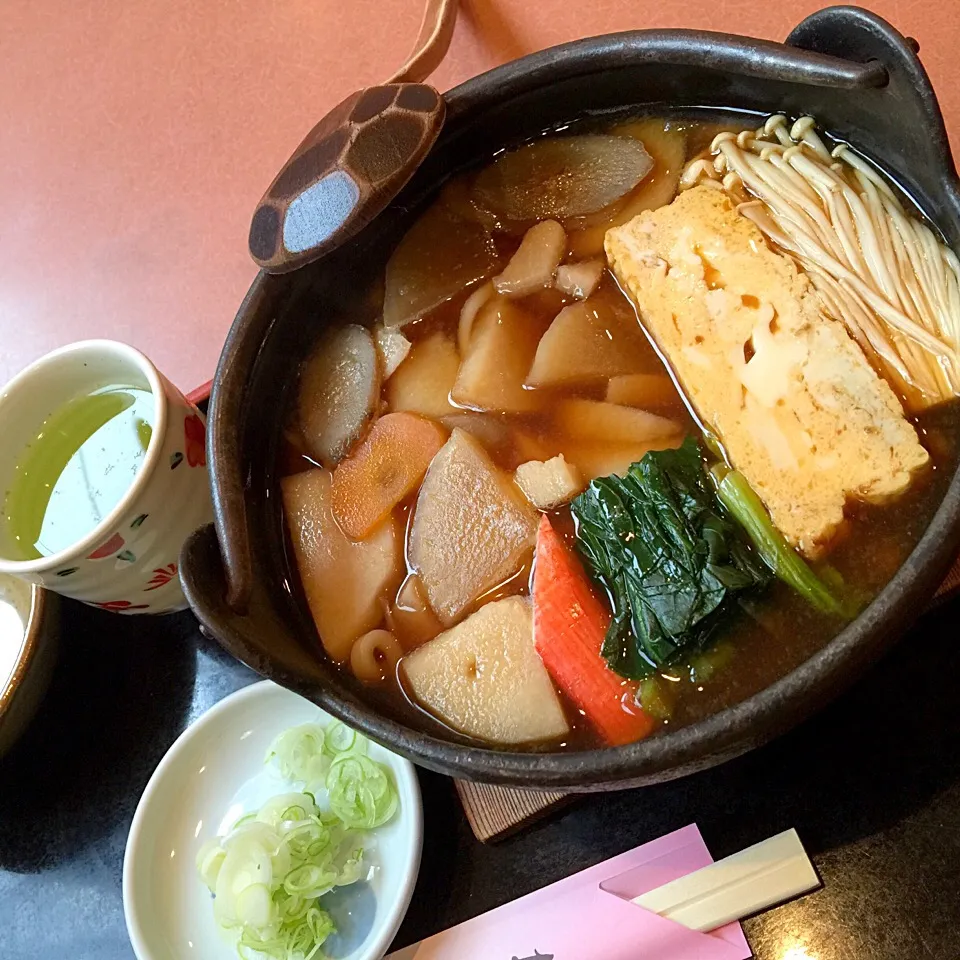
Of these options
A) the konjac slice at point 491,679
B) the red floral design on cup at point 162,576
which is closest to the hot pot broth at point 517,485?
the konjac slice at point 491,679

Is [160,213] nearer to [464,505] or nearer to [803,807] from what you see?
[464,505]

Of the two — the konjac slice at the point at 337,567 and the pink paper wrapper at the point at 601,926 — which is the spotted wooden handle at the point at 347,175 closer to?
the konjac slice at the point at 337,567

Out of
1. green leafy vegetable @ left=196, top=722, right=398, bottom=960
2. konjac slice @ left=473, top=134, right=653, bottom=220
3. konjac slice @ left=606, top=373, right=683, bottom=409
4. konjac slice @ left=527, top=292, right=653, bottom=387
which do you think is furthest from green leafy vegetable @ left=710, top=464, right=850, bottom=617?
green leafy vegetable @ left=196, top=722, right=398, bottom=960

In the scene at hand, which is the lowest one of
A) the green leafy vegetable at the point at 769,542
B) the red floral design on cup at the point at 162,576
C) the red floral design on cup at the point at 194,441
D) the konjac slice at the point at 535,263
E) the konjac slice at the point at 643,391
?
the green leafy vegetable at the point at 769,542

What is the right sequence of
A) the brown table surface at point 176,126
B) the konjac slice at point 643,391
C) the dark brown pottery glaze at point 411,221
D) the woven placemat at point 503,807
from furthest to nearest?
the brown table surface at point 176,126
the konjac slice at point 643,391
the woven placemat at point 503,807
the dark brown pottery glaze at point 411,221

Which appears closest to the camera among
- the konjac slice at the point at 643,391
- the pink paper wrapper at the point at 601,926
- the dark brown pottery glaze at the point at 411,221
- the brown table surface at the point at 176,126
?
the dark brown pottery glaze at the point at 411,221

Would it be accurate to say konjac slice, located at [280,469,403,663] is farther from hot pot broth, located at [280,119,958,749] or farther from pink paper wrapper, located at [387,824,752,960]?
pink paper wrapper, located at [387,824,752,960]

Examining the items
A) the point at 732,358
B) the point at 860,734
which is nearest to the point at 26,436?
the point at 732,358
